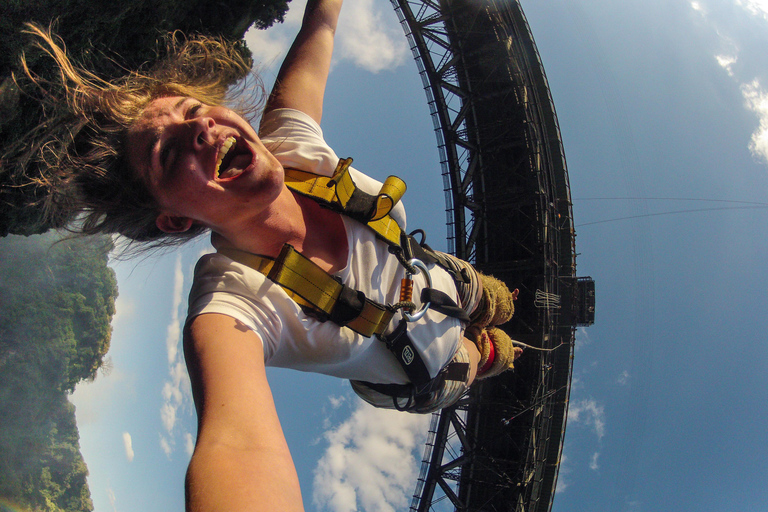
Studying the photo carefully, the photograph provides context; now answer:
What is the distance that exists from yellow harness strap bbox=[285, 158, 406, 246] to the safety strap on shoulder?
53 centimetres

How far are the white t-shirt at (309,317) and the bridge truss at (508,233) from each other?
23.0 feet

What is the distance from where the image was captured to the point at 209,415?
1.33m

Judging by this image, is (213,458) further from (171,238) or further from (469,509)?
(469,509)

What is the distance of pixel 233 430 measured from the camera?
1.29 m

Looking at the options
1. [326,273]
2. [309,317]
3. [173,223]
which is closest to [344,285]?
[326,273]

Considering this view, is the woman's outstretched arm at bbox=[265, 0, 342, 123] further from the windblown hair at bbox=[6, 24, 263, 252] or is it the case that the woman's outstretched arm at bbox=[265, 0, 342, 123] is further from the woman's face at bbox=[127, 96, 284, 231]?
the woman's face at bbox=[127, 96, 284, 231]

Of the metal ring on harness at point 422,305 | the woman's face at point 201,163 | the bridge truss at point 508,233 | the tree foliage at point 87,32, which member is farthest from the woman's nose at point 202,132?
the bridge truss at point 508,233

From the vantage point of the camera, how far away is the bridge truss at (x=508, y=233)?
868 centimetres

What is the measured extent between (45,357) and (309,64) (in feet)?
201

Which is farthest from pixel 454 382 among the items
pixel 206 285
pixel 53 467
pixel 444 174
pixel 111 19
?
pixel 53 467

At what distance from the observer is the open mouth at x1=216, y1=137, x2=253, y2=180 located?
1.97m

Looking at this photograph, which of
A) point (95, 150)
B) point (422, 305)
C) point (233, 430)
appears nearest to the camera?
point (233, 430)

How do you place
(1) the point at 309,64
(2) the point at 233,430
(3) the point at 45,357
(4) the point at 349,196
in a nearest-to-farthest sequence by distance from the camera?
(2) the point at 233,430 → (4) the point at 349,196 → (1) the point at 309,64 → (3) the point at 45,357

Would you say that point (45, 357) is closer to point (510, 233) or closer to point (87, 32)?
point (87, 32)
